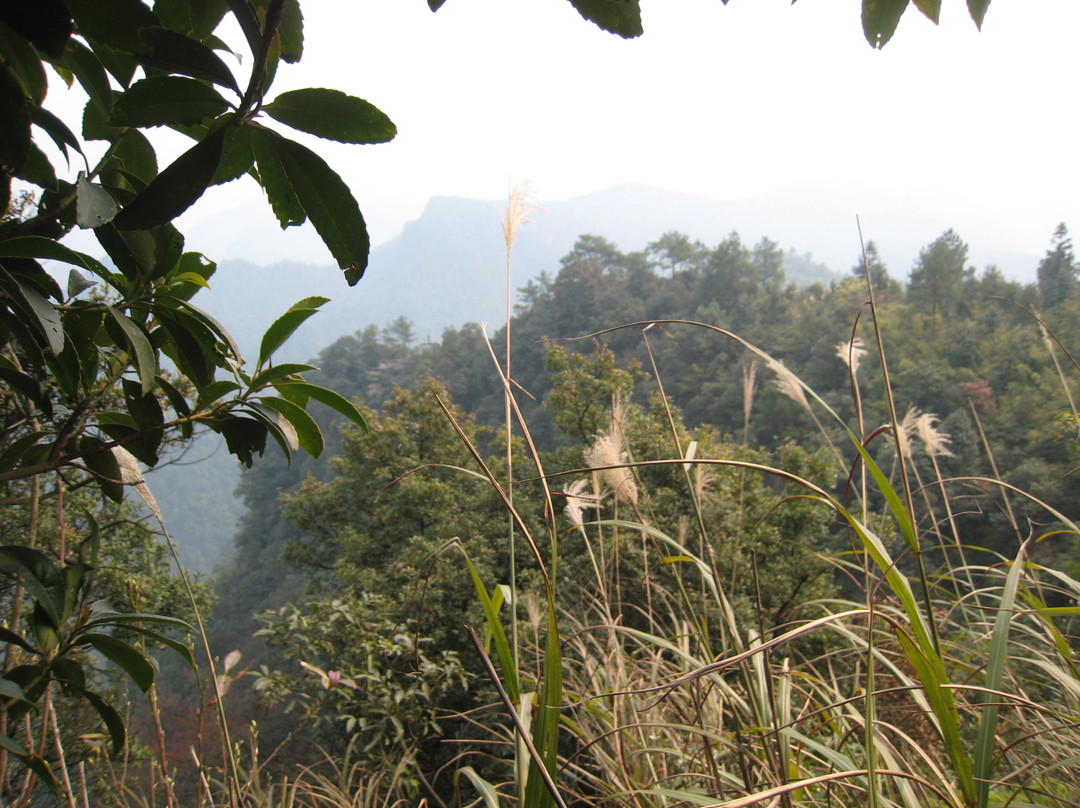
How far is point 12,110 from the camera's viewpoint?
294 millimetres

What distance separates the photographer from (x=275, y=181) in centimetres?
38

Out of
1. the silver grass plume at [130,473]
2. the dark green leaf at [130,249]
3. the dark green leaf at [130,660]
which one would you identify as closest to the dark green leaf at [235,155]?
the dark green leaf at [130,249]

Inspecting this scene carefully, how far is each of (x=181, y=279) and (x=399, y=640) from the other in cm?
299

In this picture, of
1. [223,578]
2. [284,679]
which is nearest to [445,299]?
[223,578]

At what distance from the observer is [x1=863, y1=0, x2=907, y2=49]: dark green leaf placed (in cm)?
42

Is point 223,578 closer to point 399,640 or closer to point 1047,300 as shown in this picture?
point 399,640

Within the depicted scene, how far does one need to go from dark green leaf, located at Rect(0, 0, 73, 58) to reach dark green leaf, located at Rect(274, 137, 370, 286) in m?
0.10

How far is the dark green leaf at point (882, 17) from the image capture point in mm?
417

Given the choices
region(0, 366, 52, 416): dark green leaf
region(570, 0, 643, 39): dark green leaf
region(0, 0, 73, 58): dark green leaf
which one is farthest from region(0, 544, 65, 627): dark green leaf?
region(570, 0, 643, 39): dark green leaf

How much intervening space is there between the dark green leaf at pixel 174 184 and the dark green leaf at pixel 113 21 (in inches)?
3.9

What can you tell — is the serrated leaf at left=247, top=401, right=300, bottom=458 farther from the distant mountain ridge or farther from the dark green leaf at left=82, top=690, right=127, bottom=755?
the distant mountain ridge

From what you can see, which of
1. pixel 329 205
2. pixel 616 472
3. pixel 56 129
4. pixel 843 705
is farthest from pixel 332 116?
pixel 616 472

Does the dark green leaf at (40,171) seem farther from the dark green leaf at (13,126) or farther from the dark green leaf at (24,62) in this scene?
the dark green leaf at (13,126)

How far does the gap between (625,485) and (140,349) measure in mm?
1099
